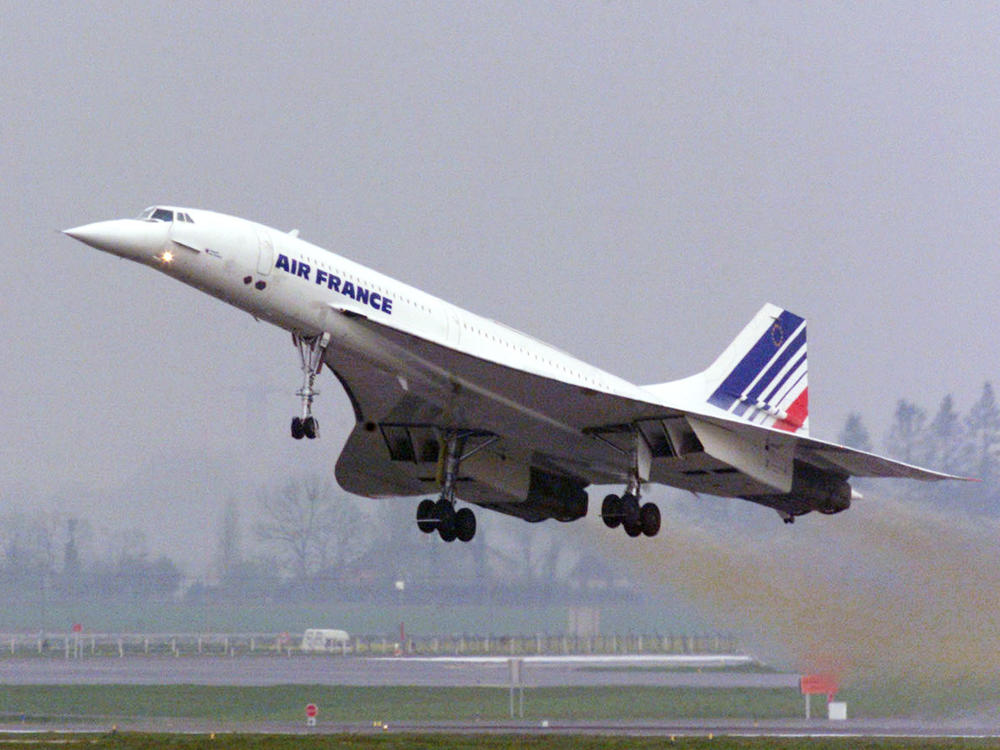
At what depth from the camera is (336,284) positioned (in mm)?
18922

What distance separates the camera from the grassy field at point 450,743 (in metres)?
21.6

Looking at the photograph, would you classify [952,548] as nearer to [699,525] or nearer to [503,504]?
[699,525]

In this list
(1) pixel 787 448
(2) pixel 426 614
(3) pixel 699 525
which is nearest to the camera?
(1) pixel 787 448

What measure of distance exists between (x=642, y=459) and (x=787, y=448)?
7.83 ft

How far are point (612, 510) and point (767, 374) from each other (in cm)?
487

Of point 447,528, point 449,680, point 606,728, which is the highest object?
point 447,528

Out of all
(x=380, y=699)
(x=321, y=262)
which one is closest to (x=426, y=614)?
(x=380, y=699)

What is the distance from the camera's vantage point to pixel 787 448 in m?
22.7

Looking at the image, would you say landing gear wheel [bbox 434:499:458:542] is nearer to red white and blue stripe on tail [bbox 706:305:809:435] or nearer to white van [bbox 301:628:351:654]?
red white and blue stripe on tail [bbox 706:305:809:435]

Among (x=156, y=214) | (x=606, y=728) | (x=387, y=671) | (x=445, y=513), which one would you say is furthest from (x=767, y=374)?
(x=387, y=671)

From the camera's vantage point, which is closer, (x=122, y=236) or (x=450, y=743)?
(x=122, y=236)

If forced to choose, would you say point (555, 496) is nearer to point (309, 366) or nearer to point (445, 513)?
point (445, 513)

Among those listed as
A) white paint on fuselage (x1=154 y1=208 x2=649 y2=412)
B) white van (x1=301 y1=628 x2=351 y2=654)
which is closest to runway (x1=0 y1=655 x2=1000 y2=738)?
white van (x1=301 y1=628 x2=351 y2=654)

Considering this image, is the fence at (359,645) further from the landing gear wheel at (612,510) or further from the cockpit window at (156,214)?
the cockpit window at (156,214)
